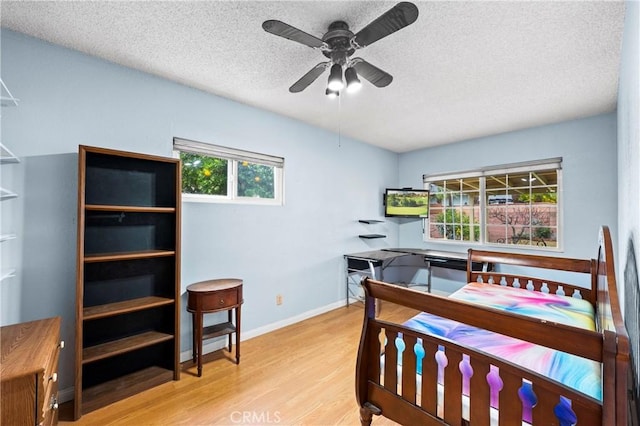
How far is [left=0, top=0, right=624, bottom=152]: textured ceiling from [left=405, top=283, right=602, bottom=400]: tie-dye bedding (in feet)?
5.84

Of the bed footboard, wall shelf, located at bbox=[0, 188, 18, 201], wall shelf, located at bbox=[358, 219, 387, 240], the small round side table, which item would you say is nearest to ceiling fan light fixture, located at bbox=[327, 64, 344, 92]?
the bed footboard

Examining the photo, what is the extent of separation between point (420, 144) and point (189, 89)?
3466 millimetres

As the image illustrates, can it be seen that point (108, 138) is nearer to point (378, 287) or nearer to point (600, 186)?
point (378, 287)

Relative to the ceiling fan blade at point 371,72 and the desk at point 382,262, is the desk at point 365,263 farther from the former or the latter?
the ceiling fan blade at point 371,72

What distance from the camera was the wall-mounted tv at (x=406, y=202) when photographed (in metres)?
4.62

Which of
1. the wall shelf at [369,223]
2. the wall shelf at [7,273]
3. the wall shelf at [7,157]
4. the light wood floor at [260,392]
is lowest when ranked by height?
the light wood floor at [260,392]

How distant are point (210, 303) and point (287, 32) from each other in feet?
6.78

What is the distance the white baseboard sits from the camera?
1.97 metres

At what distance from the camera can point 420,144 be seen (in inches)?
179

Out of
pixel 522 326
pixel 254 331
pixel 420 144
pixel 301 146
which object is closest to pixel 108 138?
pixel 301 146

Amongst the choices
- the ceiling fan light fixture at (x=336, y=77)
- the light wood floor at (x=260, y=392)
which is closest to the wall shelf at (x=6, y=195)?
the light wood floor at (x=260, y=392)

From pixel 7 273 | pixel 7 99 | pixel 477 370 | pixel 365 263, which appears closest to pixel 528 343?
pixel 477 370

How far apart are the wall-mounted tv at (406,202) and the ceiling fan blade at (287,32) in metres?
3.37

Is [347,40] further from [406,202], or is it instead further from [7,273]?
[406,202]
